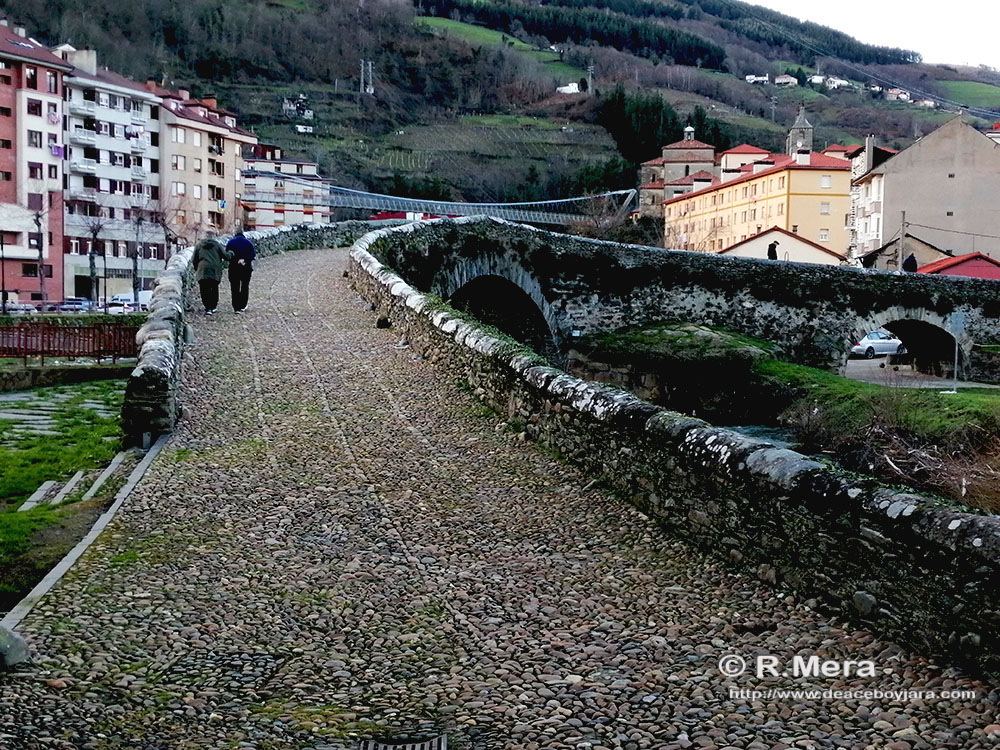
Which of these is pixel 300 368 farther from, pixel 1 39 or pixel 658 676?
pixel 1 39

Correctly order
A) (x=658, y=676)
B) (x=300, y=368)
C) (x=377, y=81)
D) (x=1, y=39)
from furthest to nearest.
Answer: (x=377, y=81) < (x=1, y=39) < (x=300, y=368) < (x=658, y=676)

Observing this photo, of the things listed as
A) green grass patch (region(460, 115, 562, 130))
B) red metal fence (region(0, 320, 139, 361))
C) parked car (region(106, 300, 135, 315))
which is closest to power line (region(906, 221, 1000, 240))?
parked car (region(106, 300, 135, 315))

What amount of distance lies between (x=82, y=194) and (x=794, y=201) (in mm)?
44612

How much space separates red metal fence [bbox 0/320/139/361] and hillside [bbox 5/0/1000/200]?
253ft

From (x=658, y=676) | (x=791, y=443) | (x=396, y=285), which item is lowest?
(x=791, y=443)

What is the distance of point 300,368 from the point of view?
1470cm

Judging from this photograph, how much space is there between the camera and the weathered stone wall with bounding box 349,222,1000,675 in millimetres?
5391

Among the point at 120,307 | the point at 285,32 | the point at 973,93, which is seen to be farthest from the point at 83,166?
the point at 973,93

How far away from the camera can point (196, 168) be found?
76.2 m

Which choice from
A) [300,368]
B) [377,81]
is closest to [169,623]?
[300,368]

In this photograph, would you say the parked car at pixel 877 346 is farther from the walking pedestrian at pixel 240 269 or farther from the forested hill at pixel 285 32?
the forested hill at pixel 285 32

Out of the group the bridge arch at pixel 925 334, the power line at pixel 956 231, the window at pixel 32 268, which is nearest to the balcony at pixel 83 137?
the window at pixel 32 268

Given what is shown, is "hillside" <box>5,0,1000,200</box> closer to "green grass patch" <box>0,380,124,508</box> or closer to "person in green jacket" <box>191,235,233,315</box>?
"person in green jacket" <box>191,235,233,315</box>

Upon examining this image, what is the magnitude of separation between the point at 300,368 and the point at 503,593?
8148 millimetres
